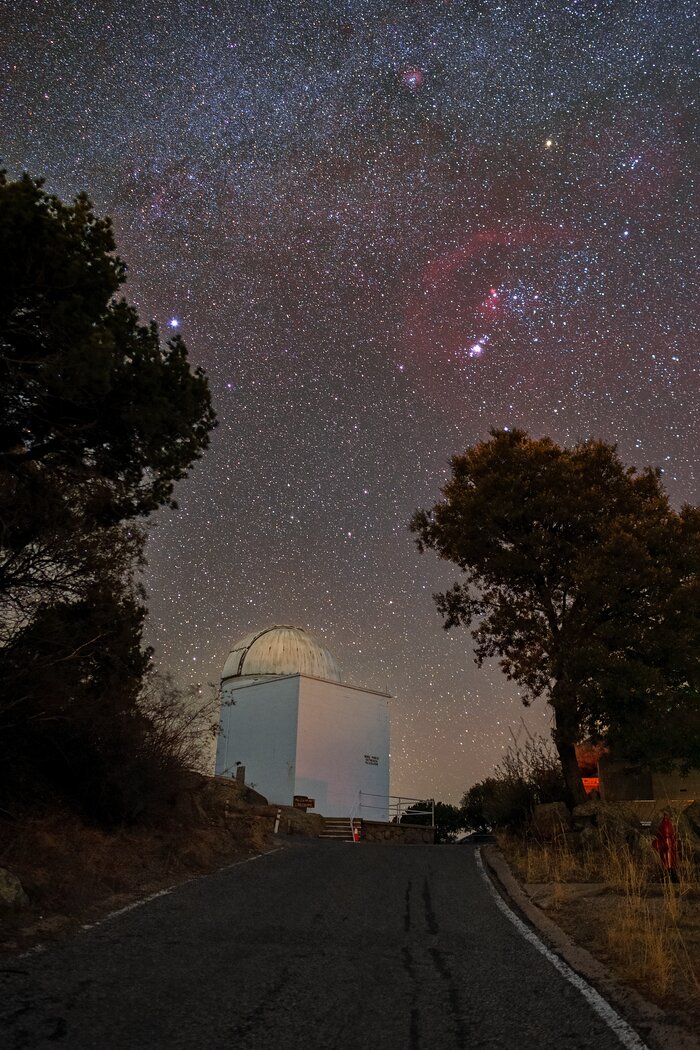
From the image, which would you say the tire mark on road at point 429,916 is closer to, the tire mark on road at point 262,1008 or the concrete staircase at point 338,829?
the tire mark on road at point 262,1008

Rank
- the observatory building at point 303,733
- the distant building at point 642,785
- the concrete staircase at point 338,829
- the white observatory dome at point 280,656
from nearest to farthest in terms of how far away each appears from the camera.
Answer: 1. the distant building at point 642,785
2. the concrete staircase at point 338,829
3. the observatory building at point 303,733
4. the white observatory dome at point 280,656

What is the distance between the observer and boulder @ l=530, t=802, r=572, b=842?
49.1 feet

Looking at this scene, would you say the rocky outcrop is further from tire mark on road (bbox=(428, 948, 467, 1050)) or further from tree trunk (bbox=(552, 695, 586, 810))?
tire mark on road (bbox=(428, 948, 467, 1050))

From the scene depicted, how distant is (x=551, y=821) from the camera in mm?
15422

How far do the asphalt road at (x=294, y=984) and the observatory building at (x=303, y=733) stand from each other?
86.7ft

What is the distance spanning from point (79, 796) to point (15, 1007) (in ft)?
26.1

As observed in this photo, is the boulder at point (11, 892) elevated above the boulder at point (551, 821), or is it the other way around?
the boulder at point (551, 821)

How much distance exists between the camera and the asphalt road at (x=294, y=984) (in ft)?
12.0

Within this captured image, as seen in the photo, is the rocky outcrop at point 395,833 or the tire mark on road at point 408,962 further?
the rocky outcrop at point 395,833

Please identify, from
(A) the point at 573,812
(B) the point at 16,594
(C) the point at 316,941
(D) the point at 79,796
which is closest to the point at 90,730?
(D) the point at 79,796

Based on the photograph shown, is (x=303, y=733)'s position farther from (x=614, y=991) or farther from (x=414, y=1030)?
(x=414, y=1030)

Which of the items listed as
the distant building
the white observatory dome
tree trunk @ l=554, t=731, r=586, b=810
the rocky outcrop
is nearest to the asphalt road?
tree trunk @ l=554, t=731, r=586, b=810

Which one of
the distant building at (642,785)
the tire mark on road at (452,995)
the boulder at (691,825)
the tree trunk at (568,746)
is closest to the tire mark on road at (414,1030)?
the tire mark on road at (452,995)

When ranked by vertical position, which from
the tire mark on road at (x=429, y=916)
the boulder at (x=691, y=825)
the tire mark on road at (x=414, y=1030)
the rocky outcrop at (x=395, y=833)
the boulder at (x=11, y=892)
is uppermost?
the boulder at (x=691, y=825)
